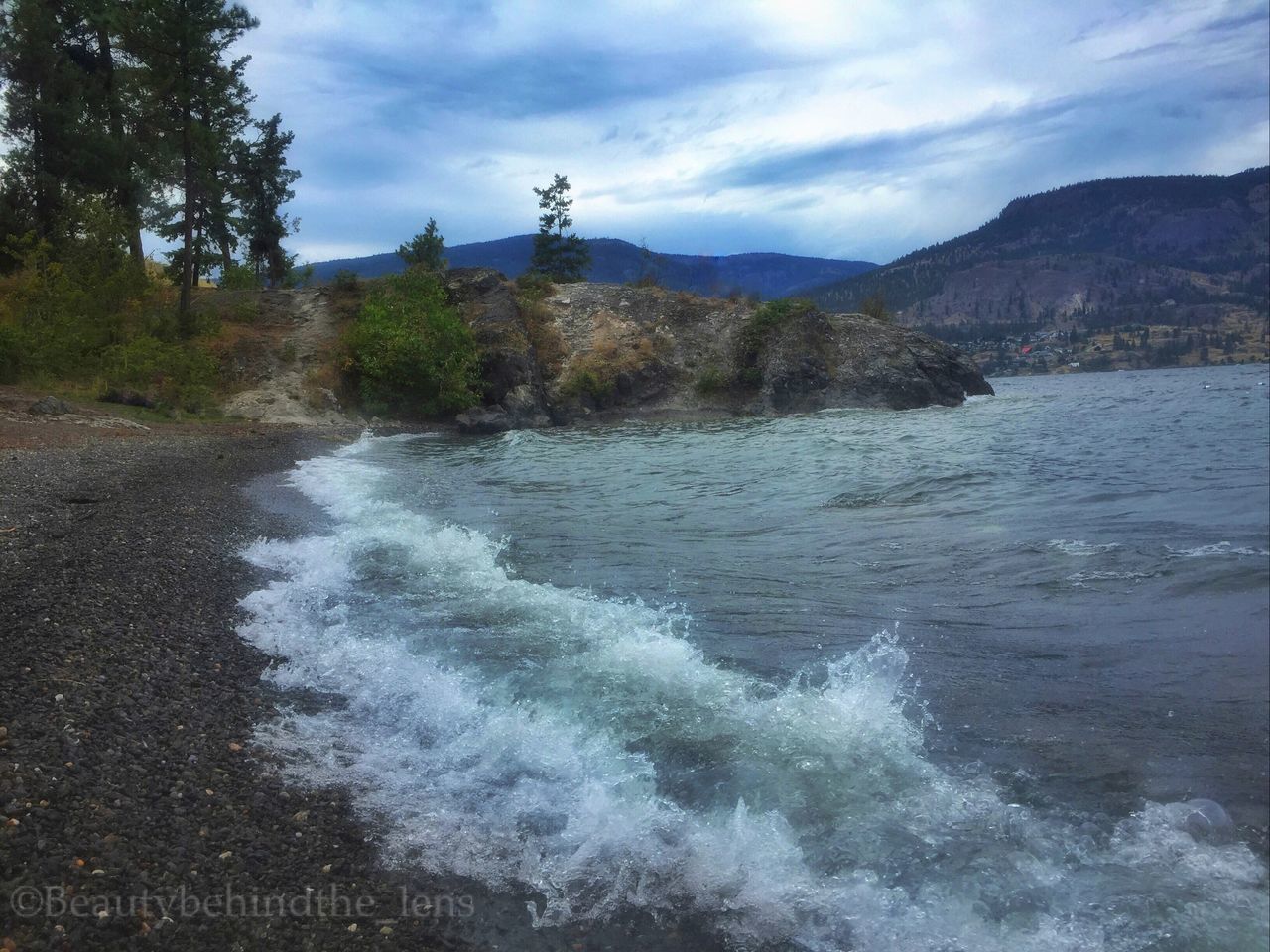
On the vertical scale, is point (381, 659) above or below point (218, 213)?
below

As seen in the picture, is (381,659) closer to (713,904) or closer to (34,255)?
(713,904)

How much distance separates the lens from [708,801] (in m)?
4.76

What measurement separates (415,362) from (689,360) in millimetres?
15784

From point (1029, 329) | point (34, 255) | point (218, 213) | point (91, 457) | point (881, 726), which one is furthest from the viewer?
point (1029, 329)

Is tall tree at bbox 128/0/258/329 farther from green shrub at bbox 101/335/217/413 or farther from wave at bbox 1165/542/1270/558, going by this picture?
wave at bbox 1165/542/1270/558

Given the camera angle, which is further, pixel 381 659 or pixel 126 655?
pixel 381 659

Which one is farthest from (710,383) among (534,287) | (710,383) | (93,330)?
(93,330)

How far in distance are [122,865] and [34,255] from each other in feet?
118

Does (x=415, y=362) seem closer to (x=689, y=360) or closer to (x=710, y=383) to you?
(x=689, y=360)

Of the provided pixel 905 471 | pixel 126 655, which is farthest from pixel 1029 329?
pixel 126 655

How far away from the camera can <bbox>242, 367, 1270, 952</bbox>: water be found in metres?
3.94

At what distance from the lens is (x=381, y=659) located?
22.7 feet

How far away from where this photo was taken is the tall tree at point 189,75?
3312 centimetres

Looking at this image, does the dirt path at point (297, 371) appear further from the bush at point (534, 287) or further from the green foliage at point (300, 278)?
the bush at point (534, 287)
